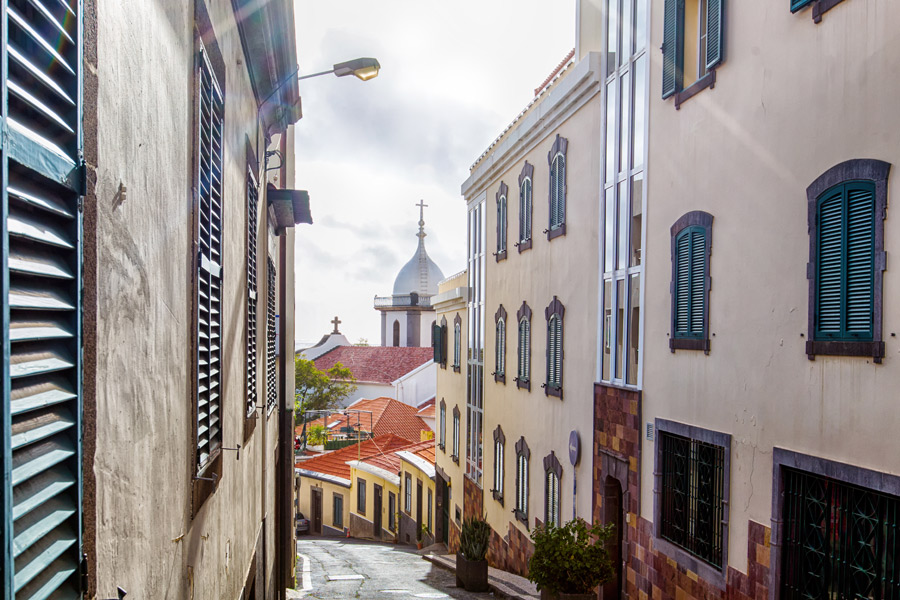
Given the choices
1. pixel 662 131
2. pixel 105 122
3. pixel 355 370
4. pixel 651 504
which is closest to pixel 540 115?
pixel 662 131

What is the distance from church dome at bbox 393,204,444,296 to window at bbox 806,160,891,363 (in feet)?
229

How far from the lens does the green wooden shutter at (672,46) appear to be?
439 inches

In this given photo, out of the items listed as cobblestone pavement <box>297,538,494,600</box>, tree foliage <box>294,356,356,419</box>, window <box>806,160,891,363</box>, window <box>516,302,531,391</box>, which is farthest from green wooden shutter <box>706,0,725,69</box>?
tree foliage <box>294,356,356,419</box>

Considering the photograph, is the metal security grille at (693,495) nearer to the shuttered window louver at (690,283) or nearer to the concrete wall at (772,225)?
the concrete wall at (772,225)

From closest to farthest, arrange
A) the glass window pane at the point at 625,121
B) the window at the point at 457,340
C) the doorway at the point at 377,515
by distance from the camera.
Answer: the glass window pane at the point at 625,121, the window at the point at 457,340, the doorway at the point at 377,515

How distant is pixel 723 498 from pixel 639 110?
621 centimetres

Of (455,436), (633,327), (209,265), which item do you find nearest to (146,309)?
(209,265)

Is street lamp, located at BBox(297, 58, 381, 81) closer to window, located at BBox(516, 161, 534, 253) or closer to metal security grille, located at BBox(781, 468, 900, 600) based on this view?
metal security grille, located at BBox(781, 468, 900, 600)

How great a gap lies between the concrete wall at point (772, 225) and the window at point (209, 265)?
579 cm

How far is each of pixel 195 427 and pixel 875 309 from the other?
605cm

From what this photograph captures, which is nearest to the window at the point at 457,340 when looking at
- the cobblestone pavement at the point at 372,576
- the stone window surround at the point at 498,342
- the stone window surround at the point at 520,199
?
the stone window surround at the point at 498,342

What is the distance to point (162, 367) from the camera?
370 cm

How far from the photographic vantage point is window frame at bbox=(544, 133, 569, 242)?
15.9 metres

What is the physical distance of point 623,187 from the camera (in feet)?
43.0
